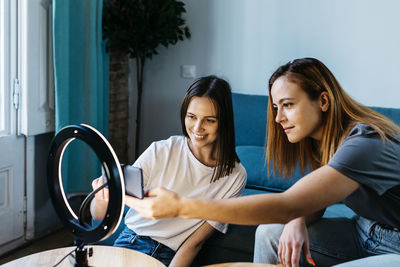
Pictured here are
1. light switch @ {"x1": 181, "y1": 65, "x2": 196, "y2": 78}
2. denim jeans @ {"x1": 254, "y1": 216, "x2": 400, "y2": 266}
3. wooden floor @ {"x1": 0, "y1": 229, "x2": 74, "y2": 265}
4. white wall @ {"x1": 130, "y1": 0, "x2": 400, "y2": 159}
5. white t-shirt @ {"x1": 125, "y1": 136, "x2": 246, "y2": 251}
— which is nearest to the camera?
denim jeans @ {"x1": 254, "y1": 216, "x2": 400, "y2": 266}

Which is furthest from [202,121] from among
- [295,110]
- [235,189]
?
[295,110]

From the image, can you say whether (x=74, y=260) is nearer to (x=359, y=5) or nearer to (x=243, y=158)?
(x=243, y=158)

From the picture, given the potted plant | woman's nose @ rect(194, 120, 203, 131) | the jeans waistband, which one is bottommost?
the jeans waistband

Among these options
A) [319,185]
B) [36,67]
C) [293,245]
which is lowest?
[293,245]

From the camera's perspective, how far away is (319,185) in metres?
1.02

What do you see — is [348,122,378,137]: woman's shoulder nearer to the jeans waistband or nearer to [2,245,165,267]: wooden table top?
the jeans waistband

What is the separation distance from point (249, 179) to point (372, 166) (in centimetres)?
132

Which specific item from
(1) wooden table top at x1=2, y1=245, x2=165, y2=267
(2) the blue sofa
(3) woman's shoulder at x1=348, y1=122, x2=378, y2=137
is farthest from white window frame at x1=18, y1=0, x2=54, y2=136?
(3) woman's shoulder at x1=348, y1=122, x2=378, y2=137

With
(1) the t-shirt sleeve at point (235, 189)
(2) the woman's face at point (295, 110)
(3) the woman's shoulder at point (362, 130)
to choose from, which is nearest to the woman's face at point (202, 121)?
(1) the t-shirt sleeve at point (235, 189)

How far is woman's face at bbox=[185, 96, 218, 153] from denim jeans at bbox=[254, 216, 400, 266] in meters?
0.39

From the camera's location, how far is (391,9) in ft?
8.22

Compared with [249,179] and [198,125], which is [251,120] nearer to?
[249,179]

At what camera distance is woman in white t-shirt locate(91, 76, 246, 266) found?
1.56 metres

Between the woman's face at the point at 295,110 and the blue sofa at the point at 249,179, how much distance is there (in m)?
0.65
